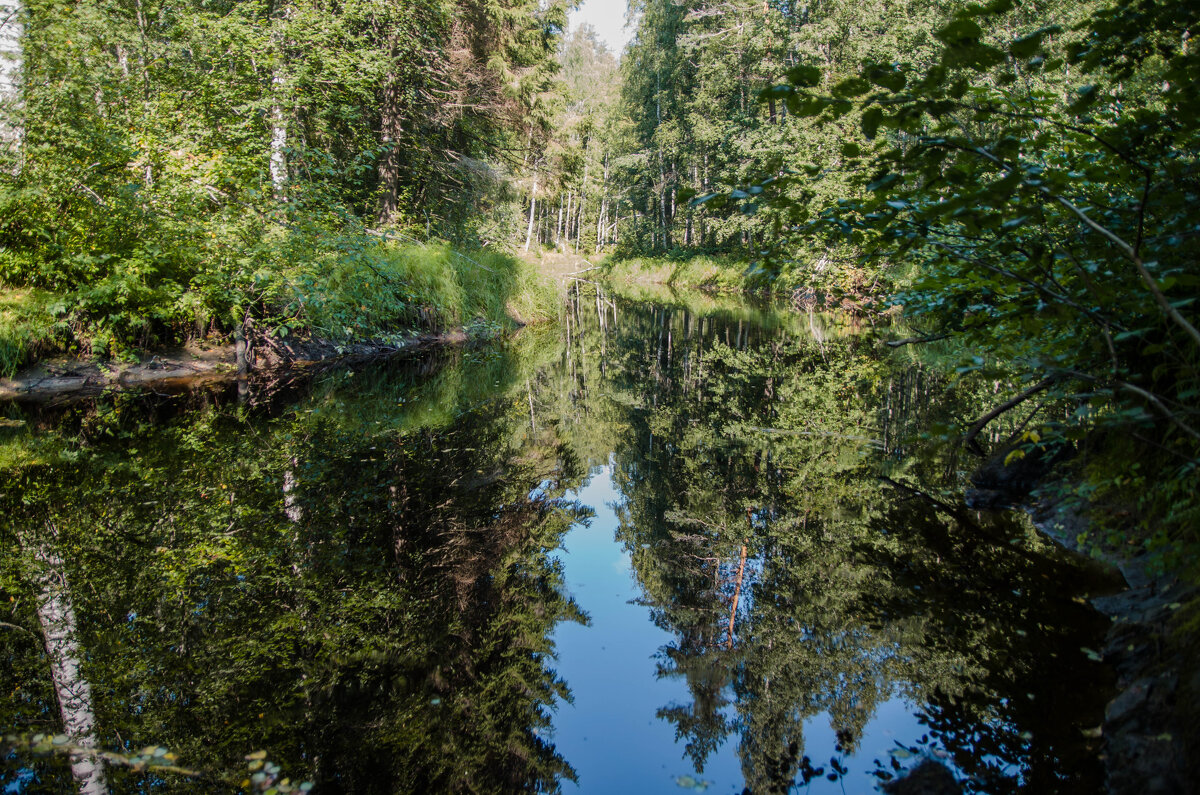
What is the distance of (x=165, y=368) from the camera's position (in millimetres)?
8547

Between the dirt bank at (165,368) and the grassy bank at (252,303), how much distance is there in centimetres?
16

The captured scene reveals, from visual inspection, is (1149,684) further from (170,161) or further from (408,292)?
(408,292)

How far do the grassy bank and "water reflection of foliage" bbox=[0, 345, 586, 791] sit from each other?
2.07 metres

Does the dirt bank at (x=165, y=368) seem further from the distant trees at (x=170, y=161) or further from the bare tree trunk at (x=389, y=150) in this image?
the bare tree trunk at (x=389, y=150)

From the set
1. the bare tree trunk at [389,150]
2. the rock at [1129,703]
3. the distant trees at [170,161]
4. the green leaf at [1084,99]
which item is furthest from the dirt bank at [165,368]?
the rock at [1129,703]

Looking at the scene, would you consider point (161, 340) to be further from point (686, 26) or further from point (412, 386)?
point (686, 26)

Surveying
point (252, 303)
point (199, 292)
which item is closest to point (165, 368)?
point (199, 292)

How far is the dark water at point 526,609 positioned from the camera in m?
2.53

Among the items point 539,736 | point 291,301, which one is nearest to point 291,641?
point 539,736

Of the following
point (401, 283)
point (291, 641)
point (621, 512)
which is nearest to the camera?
point (291, 641)

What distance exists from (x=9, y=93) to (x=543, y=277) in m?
11.5

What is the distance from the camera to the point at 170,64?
9.26 metres

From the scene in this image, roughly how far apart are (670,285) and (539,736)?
3346 cm

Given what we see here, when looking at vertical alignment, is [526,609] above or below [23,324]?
below
